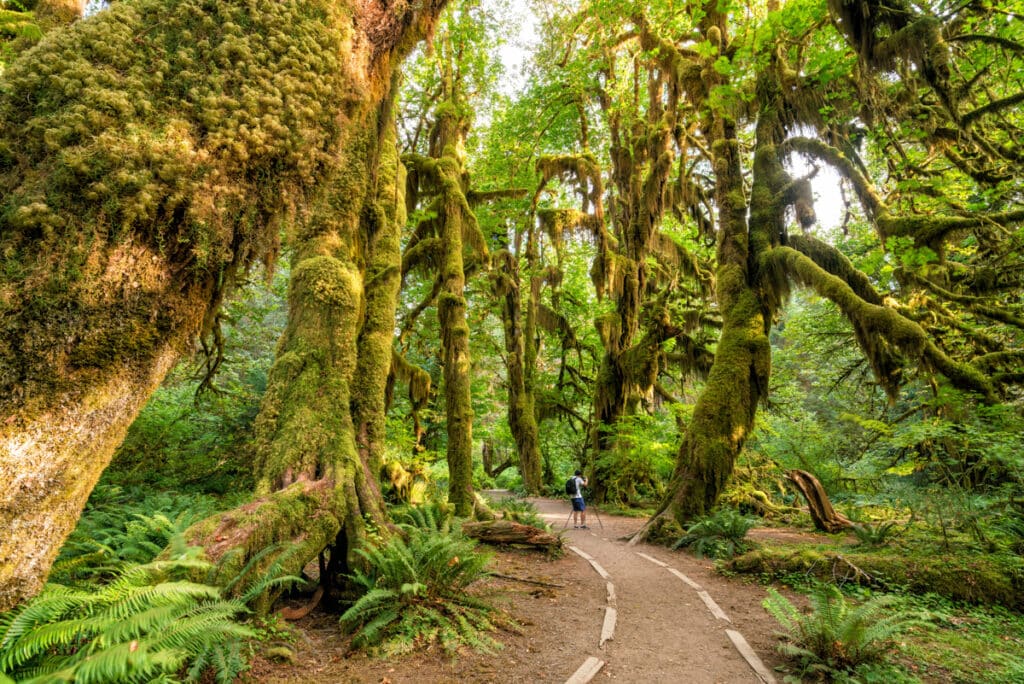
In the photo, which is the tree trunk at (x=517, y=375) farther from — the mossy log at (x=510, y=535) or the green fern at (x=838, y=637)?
the green fern at (x=838, y=637)

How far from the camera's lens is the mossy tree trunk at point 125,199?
1.71 m

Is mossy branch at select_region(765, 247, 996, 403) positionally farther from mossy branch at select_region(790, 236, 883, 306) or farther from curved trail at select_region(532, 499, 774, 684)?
curved trail at select_region(532, 499, 774, 684)

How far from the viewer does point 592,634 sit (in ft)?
18.9

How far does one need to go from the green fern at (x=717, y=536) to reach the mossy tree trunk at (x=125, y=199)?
1004 cm

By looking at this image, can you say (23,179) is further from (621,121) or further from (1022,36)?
(621,121)

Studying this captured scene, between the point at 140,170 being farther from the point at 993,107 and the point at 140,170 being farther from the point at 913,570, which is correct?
the point at 993,107

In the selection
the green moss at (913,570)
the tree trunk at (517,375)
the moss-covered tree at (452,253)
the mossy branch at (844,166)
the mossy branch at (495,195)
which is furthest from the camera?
the tree trunk at (517,375)

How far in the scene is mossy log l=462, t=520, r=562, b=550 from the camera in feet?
32.2

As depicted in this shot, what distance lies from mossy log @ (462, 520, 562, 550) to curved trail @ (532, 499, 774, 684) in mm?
825

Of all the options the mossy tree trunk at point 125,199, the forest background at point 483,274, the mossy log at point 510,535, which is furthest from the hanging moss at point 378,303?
the mossy tree trunk at point 125,199

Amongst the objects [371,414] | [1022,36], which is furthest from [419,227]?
[1022,36]

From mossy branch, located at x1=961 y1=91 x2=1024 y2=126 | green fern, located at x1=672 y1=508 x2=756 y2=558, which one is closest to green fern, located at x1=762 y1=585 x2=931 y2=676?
green fern, located at x1=672 y1=508 x2=756 y2=558

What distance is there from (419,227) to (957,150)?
13.0 meters

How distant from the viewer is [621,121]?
1852 centimetres
